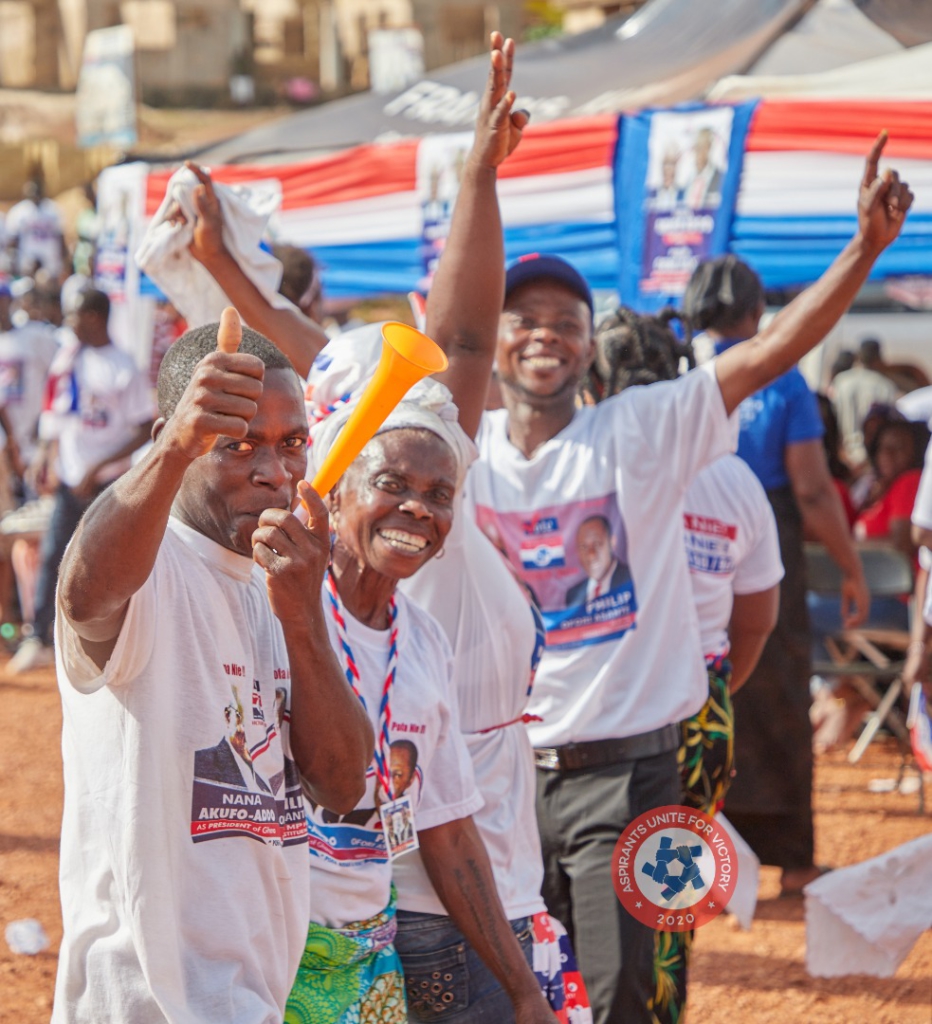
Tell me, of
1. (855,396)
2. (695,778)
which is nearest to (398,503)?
(695,778)

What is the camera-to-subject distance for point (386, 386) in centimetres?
208

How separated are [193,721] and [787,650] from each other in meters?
4.32

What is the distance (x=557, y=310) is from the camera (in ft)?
11.9

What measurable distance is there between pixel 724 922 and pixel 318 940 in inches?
151

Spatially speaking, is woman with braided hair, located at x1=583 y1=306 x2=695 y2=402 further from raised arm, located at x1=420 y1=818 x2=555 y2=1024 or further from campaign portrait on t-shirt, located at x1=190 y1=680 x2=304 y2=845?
campaign portrait on t-shirt, located at x1=190 y1=680 x2=304 y2=845

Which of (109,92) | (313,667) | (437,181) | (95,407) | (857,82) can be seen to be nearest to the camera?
(313,667)

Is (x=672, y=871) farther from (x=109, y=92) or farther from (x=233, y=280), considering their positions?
(x=109, y=92)

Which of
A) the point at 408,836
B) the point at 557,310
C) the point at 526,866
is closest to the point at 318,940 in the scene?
the point at 408,836

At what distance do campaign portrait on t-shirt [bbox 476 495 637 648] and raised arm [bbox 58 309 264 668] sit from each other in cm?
188

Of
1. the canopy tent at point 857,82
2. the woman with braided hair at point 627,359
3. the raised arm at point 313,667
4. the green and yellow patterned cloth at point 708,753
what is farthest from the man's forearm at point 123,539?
the canopy tent at point 857,82

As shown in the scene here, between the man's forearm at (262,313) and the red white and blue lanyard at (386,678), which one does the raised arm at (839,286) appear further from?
the red white and blue lanyard at (386,678)

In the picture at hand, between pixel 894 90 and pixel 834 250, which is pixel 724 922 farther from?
pixel 894 90

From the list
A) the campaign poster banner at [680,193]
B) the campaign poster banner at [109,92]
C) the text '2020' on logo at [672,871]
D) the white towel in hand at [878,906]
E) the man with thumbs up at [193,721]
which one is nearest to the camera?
the man with thumbs up at [193,721]

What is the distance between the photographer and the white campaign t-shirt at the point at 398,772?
240 cm
